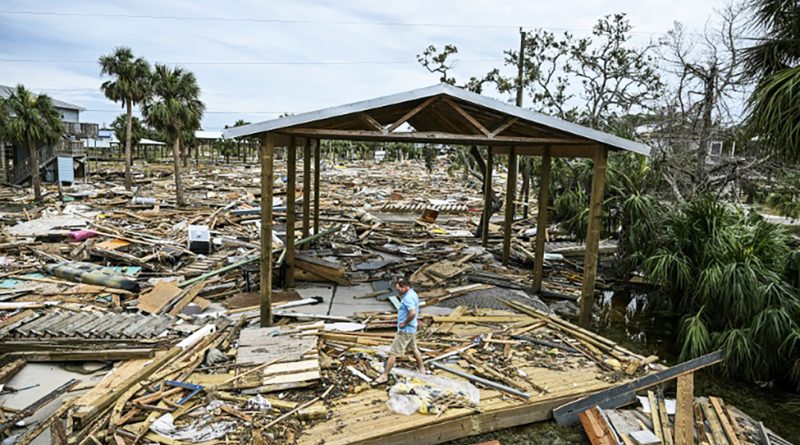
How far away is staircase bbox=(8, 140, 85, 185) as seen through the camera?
102ft

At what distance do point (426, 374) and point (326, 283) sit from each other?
5.13 meters

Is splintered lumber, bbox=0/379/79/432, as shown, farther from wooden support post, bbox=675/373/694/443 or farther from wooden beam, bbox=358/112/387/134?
wooden support post, bbox=675/373/694/443

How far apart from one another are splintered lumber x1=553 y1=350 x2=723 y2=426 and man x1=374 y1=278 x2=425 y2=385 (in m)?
1.95

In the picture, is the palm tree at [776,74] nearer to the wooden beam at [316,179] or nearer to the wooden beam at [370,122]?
the wooden beam at [370,122]

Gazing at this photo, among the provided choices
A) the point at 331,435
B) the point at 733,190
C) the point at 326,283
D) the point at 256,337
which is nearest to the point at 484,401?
the point at 331,435

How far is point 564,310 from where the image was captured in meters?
10.5

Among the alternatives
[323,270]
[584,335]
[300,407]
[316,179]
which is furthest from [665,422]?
[316,179]

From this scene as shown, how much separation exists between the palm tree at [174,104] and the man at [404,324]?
2145 centimetres

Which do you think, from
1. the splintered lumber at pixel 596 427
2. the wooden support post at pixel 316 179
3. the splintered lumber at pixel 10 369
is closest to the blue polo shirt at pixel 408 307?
the splintered lumber at pixel 596 427

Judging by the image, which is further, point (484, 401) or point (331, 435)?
point (484, 401)

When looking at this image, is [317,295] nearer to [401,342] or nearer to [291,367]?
[291,367]

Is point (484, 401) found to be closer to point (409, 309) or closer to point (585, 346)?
point (409, 309)

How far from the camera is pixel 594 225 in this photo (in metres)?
9.02

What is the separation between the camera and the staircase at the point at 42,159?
102 ft
